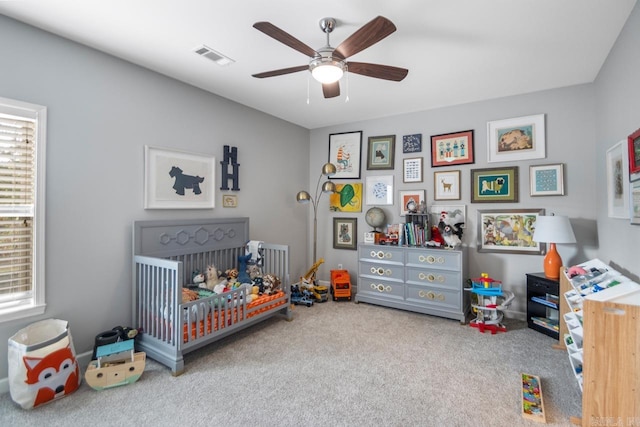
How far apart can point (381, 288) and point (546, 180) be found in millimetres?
2122

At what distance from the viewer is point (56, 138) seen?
2184 mm

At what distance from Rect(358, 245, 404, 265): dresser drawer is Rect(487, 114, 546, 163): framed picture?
4.89ft

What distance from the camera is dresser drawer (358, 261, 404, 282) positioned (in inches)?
141

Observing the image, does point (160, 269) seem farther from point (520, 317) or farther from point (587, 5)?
point (520, 317)

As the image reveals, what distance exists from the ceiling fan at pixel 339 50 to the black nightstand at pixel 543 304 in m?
2.38

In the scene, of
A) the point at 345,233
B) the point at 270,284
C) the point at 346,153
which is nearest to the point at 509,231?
the point at 345,233

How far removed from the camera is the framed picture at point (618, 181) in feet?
6.86

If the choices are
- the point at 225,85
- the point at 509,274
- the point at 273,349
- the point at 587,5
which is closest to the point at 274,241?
the point at 273,349

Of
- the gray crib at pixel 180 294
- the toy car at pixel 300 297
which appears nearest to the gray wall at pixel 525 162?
the toy car at pixel 300 297

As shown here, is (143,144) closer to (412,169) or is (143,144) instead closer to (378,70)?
(378,70)

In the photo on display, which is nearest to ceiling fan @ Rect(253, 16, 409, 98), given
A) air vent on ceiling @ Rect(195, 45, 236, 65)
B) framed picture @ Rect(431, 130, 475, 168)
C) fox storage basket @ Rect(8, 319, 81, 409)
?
air vent on ceiling @ Rect(195, 45, 236, 65)

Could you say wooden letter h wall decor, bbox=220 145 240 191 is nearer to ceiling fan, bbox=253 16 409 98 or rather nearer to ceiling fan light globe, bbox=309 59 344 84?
ceiling fan, bbox=253 16 409 98

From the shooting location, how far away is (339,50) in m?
1.86

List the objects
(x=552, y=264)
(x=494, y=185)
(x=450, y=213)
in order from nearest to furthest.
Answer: (x=552, y=264)
(x=494, y=185)
(x=450, y=213)
